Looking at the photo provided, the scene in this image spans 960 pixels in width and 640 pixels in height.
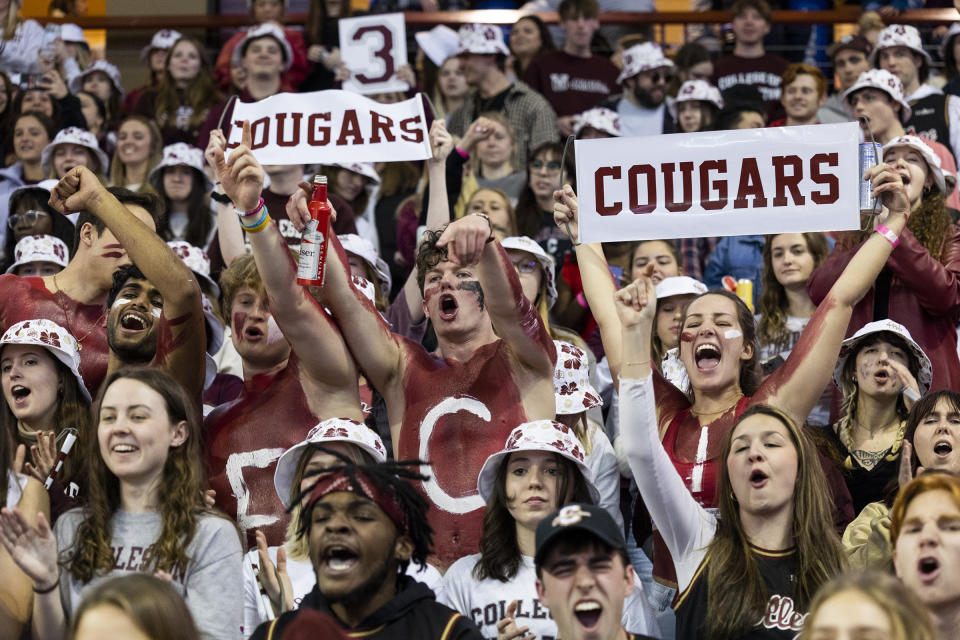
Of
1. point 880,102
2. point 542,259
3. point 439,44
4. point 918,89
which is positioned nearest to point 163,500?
point 542,259

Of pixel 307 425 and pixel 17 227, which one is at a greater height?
pixel 17 227

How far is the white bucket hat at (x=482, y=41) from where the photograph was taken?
31.7 feet

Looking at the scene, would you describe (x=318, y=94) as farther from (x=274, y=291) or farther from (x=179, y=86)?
(x=179, y=86)

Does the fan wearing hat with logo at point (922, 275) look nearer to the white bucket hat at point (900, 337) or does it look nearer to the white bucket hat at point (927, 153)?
the white bucket hat at point (927, 153)

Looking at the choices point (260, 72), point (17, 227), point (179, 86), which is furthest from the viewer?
point (179, 86)

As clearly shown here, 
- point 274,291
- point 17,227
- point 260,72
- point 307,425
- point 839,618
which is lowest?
point 839,618

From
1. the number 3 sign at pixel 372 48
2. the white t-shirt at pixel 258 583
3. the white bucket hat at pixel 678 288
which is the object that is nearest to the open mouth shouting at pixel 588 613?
the white t-shirt at pixel 258 583

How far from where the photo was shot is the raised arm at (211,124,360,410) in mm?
4949

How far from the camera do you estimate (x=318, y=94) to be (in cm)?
640

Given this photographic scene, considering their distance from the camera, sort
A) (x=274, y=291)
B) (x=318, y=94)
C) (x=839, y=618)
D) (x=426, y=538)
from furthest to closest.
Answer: (x=318, y=94)
(x=274, y=291)
(x=426, y=538)
(x=839, y=618)

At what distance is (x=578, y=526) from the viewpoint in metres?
3.96

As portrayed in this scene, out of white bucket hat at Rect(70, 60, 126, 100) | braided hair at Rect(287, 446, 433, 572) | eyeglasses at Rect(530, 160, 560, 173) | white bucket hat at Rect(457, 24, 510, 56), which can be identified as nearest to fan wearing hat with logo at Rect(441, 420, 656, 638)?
braided hair at Rect(287, 446, 433, 572)

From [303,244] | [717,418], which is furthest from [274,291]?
[717,418]

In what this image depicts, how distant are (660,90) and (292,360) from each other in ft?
17.0
